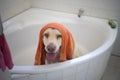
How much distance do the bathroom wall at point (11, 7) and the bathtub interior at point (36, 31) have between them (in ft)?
0.17

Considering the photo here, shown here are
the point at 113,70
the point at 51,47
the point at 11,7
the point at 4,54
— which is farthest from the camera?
the point at 113,70

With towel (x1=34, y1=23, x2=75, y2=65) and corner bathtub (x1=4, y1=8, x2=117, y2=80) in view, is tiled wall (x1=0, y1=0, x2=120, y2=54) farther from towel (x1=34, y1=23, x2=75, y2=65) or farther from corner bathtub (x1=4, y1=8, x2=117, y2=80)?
towel (x1=34, y1=23, x2=75, y2=65)

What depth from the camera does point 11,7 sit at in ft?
4.94

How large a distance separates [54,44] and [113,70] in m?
0.87

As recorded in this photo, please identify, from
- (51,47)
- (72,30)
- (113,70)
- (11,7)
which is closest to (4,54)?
(51,47)

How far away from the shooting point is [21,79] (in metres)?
0.91

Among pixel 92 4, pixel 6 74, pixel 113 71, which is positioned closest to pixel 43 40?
pixel 6 74

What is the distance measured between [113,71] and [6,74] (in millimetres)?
1282

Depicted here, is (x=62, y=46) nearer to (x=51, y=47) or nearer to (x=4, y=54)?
(x=51, y=47)

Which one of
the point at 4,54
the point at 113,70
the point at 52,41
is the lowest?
the point at 113,70

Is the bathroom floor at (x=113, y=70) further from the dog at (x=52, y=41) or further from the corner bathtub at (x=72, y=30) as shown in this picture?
the dog at (x=52, y=41)

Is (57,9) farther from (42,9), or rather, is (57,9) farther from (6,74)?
(6,74)

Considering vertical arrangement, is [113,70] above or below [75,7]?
below

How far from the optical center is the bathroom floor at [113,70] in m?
1.53
